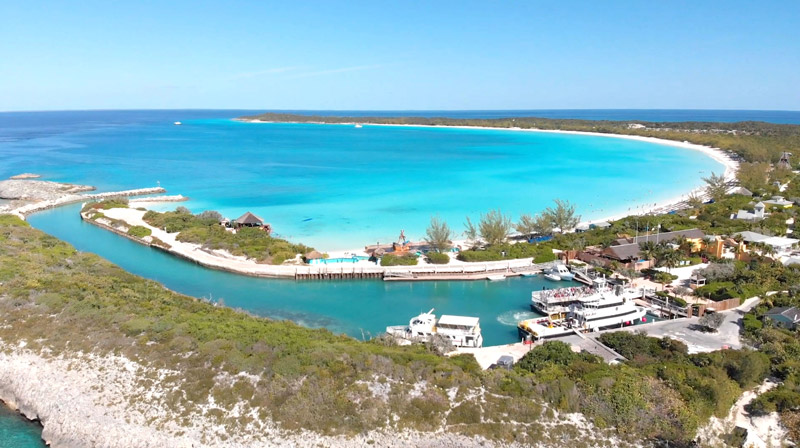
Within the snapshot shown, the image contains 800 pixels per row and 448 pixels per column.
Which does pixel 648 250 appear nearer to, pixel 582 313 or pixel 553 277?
pixel 553 277

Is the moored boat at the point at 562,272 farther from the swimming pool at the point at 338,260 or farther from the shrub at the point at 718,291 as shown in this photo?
the swimming pool at the point at 338,260

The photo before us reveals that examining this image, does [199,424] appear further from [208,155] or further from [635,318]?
[208,155]

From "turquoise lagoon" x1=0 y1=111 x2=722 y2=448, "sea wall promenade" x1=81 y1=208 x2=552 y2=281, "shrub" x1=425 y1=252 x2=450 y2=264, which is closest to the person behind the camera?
"turquoise lagoon" x1=0 y1=111 x2=722 y2=448

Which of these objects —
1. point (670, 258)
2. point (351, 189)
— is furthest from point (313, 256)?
point (351, 189)

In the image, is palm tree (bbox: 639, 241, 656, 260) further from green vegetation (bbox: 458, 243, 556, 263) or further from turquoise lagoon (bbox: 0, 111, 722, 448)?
turquoise lagoon (bbox: 0, 111, 722, 448)

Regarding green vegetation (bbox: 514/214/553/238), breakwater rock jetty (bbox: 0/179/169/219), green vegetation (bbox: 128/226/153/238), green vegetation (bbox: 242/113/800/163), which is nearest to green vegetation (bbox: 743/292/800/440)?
green vegetation (bbox: 514/214/553/238)

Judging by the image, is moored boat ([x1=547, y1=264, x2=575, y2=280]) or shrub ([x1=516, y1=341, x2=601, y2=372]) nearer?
shrub ([x1=516, y1=341, x2=601, y2=372])

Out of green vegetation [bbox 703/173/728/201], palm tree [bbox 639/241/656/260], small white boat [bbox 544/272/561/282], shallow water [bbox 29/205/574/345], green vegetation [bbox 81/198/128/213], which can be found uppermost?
green vegetation [bbox 703/173/728/201]

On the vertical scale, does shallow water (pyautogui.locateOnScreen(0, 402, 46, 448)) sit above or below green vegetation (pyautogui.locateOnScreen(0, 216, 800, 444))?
below

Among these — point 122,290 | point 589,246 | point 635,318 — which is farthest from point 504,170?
point 122,290

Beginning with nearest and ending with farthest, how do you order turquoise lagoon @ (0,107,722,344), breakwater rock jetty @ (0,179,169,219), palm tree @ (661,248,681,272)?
turquoise lagoon @ (0,107,722,344) → palm tree @ (661,248,681,272) → breakwater rock jetty @ (0,179,169,219)
